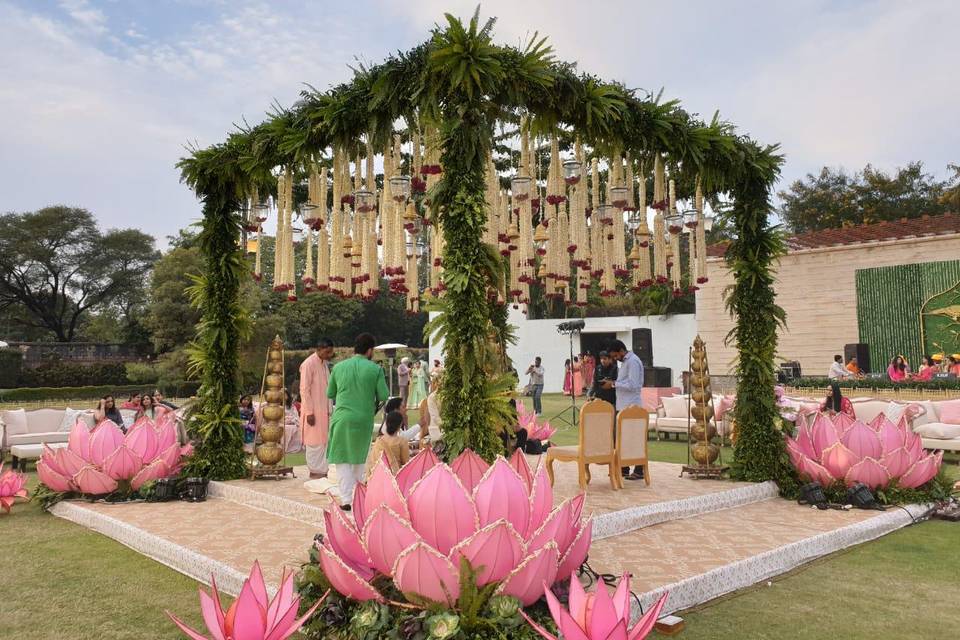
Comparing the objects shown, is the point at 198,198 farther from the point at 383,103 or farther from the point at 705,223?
the point at 705,223

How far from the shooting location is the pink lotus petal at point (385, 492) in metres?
2.75

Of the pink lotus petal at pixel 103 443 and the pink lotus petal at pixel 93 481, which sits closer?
the pink lotus petal at pixel 93 481

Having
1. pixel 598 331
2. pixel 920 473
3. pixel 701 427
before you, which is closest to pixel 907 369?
pixel 598 331

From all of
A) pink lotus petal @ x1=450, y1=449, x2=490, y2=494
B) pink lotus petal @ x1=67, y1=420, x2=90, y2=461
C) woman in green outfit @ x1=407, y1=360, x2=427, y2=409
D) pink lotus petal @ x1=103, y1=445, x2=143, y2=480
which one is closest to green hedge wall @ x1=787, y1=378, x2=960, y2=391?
woman in green outfit @ x1=407, y1=360, x2=427, y2=409

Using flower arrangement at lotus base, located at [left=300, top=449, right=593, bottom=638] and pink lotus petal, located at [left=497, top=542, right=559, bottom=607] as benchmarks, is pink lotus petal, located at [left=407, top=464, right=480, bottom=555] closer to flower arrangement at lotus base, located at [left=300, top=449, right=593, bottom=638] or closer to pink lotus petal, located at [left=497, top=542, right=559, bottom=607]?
flower arrangement at lotus base, located at [left=300, top=449, right=593, bottom=638]

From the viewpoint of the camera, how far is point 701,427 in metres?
6.96

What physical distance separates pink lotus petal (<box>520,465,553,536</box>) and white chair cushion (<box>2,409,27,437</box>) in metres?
8.75

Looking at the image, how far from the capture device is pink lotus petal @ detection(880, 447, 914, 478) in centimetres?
557

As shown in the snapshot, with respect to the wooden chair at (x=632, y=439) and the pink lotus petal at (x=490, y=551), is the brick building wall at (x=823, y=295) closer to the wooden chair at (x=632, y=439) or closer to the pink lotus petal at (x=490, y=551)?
the wooden chair at (x=632, y=439)

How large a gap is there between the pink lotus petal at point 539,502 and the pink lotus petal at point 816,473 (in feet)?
12.7

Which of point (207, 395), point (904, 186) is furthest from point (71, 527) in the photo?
point (904, 186)

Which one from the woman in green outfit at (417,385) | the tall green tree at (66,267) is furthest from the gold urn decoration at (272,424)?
the tall green tree at (66,267)

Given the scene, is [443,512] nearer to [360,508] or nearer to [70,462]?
[360,508]

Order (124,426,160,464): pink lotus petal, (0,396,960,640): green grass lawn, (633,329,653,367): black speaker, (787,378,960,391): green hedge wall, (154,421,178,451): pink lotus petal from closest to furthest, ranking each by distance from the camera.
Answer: (0,396,960,640): green grass lawn → (124,426,160,464): pink lotus petal → (154,421,178,451): pink lotus petal → (787,378,960,391): green hedge wall → (633,329,653,367): black speaker
